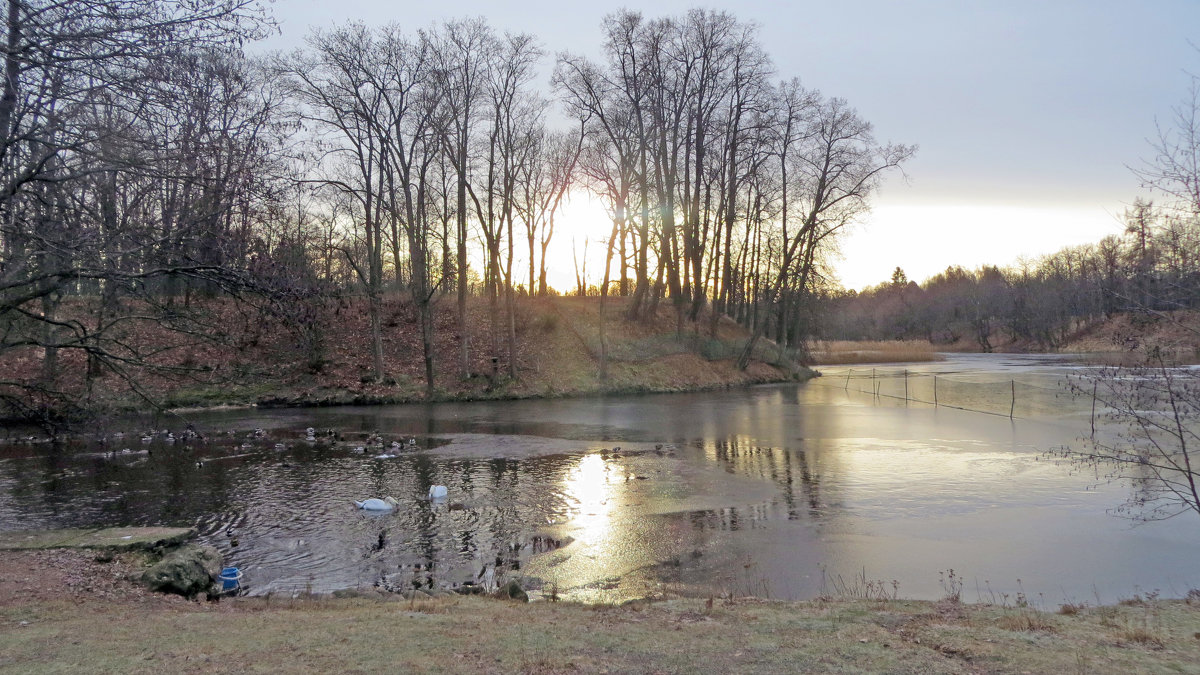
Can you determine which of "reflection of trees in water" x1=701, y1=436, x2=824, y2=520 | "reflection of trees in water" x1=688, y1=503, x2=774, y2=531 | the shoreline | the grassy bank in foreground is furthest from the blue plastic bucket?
"reflection of trees in water" x1=701, y1=436, x2=824, y2=520

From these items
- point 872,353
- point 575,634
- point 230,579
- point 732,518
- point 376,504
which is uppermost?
point 872,353

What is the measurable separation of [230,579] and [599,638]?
5.31m

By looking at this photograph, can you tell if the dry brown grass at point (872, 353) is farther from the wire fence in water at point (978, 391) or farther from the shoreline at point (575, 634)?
the shoreline at point (575, 634)

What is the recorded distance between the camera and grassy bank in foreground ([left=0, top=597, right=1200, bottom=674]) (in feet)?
17.5

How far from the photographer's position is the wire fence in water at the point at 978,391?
27625mm

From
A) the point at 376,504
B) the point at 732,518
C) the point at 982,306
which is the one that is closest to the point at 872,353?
the point at 982,306

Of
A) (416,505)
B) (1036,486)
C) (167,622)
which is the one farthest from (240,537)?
(1036,486)

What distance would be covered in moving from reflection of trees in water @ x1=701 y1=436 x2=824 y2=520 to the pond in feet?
0.32

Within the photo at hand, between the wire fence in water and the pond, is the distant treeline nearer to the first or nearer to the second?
the wire fence in water

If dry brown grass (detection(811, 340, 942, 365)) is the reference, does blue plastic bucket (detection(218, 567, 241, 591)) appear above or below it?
below

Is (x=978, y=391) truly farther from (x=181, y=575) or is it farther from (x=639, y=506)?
(x=181, y=575)

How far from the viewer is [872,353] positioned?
238 ft

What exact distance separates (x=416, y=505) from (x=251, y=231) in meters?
6.58

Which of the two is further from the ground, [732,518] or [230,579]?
[230,579]
